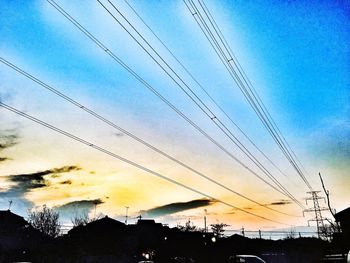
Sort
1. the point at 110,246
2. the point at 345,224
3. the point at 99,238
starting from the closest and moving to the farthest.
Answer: the point at 345,224 → the point at 110,246 → the point at 99,238

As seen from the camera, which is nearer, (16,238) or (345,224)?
(345,224)

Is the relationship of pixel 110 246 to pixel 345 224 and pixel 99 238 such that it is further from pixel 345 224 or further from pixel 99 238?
pixel 345 224

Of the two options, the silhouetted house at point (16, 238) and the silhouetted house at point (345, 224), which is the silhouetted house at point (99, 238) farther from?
the silhouetted house at point (345, 224)

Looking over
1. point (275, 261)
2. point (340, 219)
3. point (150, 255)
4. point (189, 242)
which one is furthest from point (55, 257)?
point (340, 219)

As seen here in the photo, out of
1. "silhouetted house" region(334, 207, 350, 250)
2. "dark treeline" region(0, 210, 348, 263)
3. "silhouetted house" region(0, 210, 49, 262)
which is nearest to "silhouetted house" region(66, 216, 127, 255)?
"dark treeline" region(0, 210, 348, 263)

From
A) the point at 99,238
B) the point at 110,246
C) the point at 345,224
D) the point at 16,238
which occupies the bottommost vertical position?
the point at 110,246

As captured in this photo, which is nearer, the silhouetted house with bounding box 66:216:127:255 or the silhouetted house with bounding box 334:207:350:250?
the silhouetted house with bounding box 334:207:350:250

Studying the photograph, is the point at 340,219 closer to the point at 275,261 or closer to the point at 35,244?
the point at 275,261

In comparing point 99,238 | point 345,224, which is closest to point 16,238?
point 99,238

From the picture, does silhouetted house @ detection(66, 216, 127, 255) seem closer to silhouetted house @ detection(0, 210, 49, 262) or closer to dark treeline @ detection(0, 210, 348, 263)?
dark treeline @ detection(0, 210, 348, 263)

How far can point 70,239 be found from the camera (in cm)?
6147

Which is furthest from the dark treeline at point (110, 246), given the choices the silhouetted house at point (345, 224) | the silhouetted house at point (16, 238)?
the silhouetted house at point (345, 224)

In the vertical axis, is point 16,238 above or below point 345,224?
below

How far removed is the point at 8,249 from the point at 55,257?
43.0 feet
